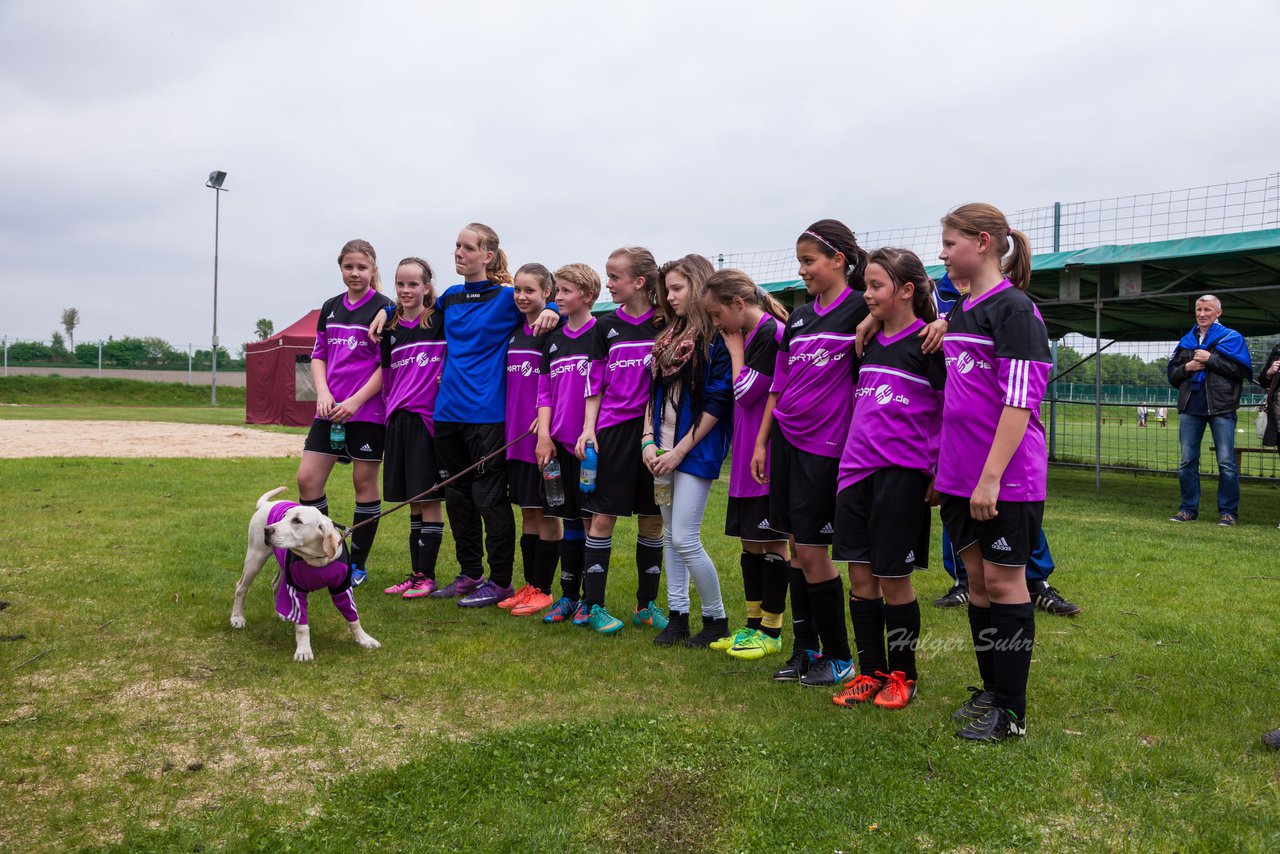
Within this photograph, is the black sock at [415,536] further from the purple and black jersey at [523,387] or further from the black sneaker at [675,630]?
the black sneaker at [675,630]

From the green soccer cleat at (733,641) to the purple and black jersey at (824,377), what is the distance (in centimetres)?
112

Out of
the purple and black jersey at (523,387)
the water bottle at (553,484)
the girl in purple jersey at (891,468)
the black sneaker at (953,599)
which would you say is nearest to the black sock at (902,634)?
the girl in purple jersey at (891,468)

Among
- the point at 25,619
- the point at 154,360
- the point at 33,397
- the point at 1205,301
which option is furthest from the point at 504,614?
the point at 154,360

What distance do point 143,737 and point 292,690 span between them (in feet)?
2.19

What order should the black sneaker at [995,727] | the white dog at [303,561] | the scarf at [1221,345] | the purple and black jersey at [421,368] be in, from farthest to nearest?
1. the scarf at [1221,345]
2. the purple and black jersey at [421,368]
3. the white dog at [303,561]
4. the black sneaker at [995,727]

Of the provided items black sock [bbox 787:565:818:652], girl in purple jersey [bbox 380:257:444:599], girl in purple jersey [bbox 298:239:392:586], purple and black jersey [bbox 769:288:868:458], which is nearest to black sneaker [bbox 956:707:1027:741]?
black sock [bbox 787:565:818:652]

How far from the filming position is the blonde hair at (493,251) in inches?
227

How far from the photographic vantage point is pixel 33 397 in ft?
120

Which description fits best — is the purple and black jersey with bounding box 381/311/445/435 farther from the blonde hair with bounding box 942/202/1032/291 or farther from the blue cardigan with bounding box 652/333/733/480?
the blonde hair with bounding box 942/202/1032/291

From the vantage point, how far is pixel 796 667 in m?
4.25

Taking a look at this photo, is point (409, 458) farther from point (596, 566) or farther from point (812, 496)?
point (812, 496)

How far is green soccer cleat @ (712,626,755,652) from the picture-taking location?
4.65 meters

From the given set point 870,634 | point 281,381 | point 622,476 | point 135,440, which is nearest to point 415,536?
point 622,476

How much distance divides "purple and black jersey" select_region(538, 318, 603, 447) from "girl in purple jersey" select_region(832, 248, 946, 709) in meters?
1.87
